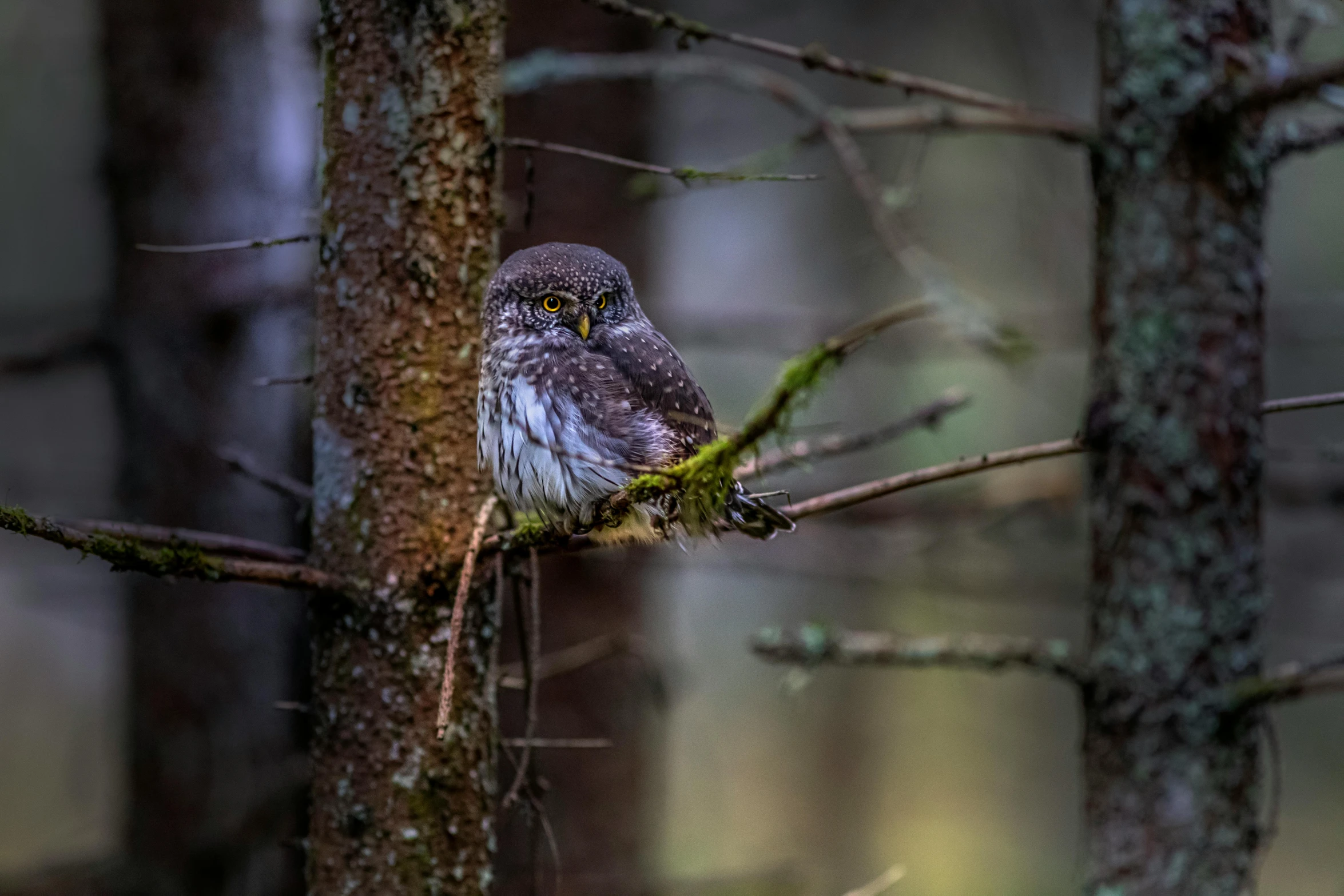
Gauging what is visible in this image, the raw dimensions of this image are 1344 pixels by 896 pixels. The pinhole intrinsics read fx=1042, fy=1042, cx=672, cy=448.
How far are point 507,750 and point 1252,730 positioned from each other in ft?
6.85

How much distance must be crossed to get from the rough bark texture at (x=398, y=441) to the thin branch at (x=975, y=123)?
158 centimetres

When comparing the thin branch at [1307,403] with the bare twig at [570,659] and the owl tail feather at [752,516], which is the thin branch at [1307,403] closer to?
the owl tail feather at [752,516]

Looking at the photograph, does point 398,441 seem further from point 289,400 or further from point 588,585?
point 289,400

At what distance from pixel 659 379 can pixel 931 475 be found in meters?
0.56

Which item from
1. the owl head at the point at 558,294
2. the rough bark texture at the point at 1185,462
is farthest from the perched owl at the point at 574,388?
the rough bark texture at the point at 1185,462

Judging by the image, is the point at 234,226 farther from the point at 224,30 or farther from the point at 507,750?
the point at 507,750

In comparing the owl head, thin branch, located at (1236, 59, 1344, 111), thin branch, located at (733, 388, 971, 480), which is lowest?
thin branch, located at (733, 388, 971, 480)

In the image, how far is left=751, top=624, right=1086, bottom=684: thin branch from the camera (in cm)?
298

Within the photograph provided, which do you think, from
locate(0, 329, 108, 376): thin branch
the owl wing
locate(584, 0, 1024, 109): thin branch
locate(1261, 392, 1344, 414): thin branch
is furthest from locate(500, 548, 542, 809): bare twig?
locate(0, 329, 108, 376): thin branch

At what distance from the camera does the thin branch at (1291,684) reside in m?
2.57

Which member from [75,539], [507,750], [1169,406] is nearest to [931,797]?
[1169,406]

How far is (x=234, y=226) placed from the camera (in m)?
4.60

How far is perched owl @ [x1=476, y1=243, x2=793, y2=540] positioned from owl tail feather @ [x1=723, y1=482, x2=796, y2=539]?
189 millimetres

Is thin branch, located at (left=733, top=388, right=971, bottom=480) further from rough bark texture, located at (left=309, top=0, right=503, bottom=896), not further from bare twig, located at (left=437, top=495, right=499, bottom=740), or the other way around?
rough bark texture, located at (left=309, top=0, right=503, bottom=896)
